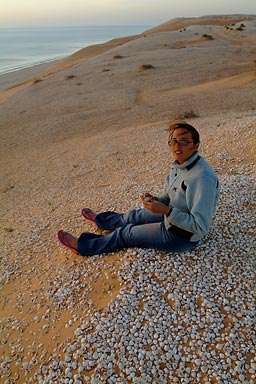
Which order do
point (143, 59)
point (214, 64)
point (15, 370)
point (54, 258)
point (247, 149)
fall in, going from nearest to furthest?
point (15, 370) → point (54, 258) → point (247, 149) → point (214, 64) → point (143, 59)

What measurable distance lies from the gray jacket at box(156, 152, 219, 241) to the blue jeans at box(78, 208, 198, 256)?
460 millimetres

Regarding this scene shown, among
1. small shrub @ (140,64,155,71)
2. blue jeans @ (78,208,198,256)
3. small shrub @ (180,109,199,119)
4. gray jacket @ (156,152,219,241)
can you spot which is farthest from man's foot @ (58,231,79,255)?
small shrub @ (140,64,155,71)

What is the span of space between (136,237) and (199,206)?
1483mm

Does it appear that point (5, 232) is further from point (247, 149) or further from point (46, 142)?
point (46, 142)

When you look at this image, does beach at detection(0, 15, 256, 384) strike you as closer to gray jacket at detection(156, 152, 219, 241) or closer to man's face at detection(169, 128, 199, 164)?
gray jacket at detection(156, 152, 219, 241)

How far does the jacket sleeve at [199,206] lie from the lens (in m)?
4.06

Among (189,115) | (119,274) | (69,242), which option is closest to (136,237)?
(119,274)

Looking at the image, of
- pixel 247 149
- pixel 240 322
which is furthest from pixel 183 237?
pixel 247 149

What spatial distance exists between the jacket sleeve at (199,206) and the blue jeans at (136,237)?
0.61 meters

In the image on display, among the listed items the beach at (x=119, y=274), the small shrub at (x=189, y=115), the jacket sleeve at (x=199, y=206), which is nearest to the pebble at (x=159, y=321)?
the beach at (x=119, y=274)

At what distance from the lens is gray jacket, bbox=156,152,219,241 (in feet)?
13.4

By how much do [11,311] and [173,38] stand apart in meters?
43.4

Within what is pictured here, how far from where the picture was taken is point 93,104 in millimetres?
19750

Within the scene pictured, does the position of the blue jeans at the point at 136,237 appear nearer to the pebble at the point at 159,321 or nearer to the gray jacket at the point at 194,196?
the pebble at the point at 159,321
